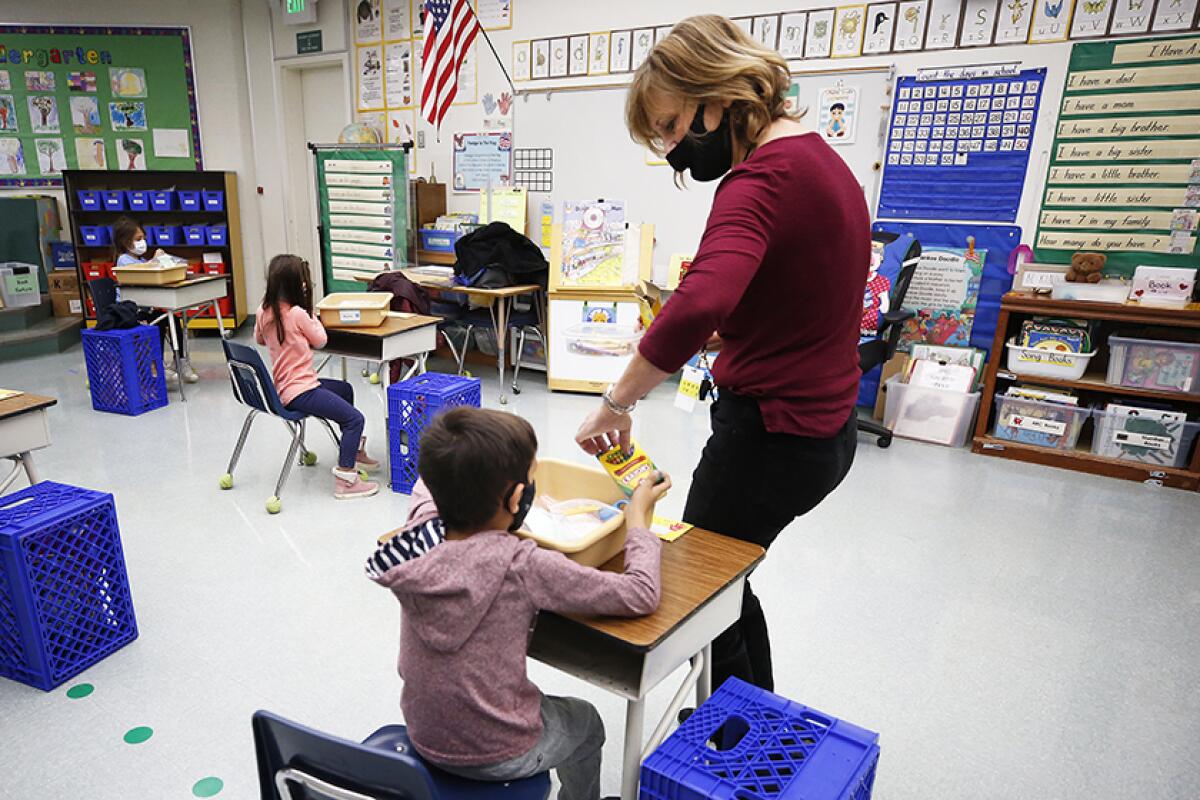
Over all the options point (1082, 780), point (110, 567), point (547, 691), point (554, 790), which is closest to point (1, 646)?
point (110, 567)

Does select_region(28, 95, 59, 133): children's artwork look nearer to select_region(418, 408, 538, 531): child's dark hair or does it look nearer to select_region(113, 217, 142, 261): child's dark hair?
select_region(113, 217, 142, 261): child's dark hair

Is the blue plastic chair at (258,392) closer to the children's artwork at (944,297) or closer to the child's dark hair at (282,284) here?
the child's dark hair at (282,284)

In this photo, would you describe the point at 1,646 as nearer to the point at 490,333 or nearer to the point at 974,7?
the point at 490,333

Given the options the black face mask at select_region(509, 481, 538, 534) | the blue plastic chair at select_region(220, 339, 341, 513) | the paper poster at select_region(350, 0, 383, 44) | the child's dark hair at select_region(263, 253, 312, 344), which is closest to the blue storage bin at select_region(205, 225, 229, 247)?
the paper poster at select_region(350, 0, 383, 44)

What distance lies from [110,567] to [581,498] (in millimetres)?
1580

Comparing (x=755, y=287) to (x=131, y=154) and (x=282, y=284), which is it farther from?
(x=131, y=154)

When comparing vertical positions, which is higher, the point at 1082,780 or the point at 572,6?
the point at 572,6

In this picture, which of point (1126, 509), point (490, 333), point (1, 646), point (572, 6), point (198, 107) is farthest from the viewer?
point (198, 107)

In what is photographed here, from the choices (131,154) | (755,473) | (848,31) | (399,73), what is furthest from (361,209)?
(755,473)

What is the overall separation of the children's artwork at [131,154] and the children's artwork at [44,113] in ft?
1.76

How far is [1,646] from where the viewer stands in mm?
2070

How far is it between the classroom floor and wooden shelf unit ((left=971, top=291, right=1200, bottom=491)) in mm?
151

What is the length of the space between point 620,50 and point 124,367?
3770 mm

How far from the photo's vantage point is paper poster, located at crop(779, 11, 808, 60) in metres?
4.70
